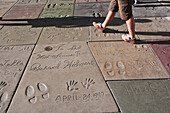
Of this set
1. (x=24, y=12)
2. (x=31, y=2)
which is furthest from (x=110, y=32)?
(x=31, y=2)

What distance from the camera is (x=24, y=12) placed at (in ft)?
14.5

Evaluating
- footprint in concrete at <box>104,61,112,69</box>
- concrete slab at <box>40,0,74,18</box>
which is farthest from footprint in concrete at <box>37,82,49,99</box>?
concrete slab at <box>40,0,74,18</box>

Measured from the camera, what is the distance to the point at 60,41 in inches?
122

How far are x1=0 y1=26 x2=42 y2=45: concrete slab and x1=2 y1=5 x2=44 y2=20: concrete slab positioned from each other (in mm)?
641

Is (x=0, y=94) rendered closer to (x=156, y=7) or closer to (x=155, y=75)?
(x=155, y=75)

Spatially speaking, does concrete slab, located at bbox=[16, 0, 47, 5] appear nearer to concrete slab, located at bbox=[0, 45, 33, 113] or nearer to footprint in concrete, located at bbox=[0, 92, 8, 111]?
concrete slab, located at bbox=[0, 45, 33, 113]

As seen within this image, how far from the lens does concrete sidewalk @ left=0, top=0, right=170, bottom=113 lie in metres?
1.94

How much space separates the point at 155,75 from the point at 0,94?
229cm

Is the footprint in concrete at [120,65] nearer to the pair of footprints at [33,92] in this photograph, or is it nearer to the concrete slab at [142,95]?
the concrete slab at [142,95]

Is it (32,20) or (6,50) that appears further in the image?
(32,20)

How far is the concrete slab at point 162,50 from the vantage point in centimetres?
251

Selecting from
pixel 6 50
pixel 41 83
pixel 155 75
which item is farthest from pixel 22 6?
pixel 155 75

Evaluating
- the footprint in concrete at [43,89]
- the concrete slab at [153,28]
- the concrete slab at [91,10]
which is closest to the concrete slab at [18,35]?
the footprint in concrete at [43,89]

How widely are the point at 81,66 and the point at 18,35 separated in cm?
179
